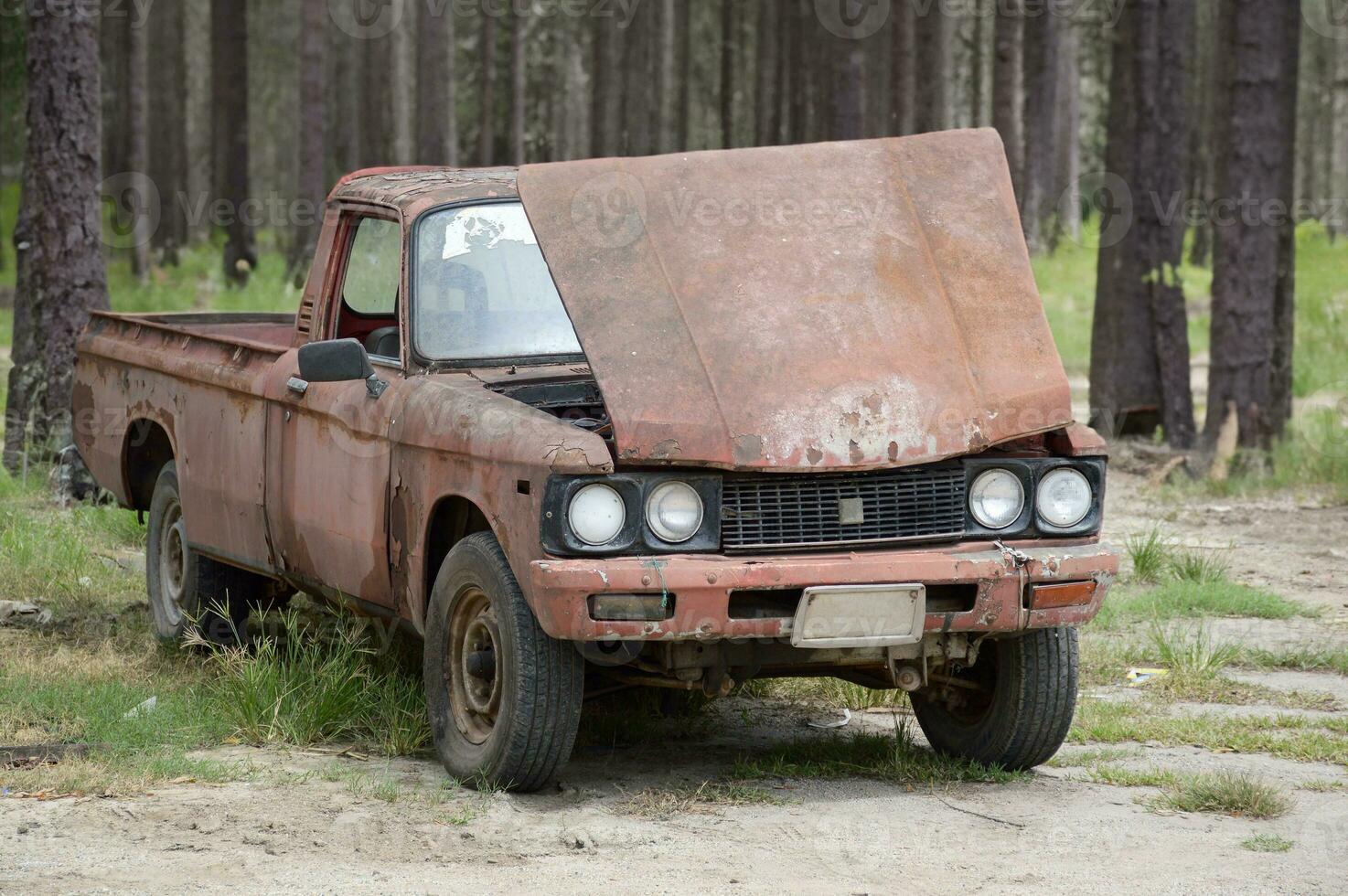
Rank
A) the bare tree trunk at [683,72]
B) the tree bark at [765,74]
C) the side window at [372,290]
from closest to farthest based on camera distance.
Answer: the side window at [372,290]
the bare tree trunk at [683,72]
the tree bark at [765,74]

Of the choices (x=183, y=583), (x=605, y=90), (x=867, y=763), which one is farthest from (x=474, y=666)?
(x=605, y=90)

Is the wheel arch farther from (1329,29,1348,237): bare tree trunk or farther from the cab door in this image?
(1329,29,1348,237): bare tree trunk

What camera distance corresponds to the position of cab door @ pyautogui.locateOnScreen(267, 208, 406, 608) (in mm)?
5684

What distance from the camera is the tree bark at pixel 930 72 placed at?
2383 centimetres

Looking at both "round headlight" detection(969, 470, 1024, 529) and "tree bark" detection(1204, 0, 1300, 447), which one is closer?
"round headlight" detection(969, 470, 1024, 529)

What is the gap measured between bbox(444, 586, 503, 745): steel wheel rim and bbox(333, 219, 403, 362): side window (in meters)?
1.21

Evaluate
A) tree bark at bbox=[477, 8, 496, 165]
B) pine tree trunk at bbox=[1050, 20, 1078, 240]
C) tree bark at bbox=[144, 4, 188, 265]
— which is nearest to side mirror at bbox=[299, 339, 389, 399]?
tree bark at bbox=[144, 4, 188, 265]

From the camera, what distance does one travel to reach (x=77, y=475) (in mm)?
10578

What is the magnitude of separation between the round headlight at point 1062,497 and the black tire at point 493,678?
1471mm

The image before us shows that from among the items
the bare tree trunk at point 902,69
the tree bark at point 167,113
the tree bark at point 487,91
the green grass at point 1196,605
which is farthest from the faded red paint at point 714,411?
the tree bark at point 487,91

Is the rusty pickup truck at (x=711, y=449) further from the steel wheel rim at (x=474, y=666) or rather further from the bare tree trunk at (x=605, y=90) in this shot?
the bare tree trunk at (x=605, y=90)

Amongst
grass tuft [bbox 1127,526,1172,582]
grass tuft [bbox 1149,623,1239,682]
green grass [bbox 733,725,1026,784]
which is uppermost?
grass tuft [bbox 1127,526,1172,582]

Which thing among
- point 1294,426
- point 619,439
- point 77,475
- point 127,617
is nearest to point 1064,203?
point 1294,426

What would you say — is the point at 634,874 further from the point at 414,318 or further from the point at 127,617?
the point at 127,617
